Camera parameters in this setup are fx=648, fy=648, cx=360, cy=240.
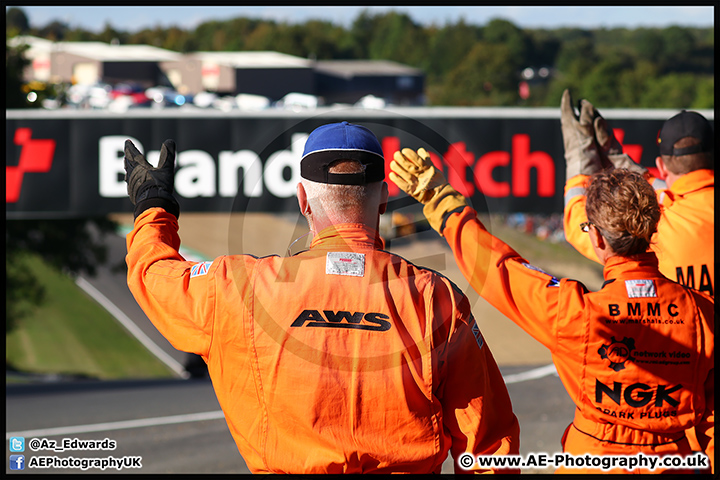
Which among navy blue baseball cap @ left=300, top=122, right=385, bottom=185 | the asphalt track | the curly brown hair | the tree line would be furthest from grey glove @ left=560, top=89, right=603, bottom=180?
the tree line

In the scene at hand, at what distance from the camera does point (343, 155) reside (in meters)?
2.27

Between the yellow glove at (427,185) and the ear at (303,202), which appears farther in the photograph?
the yellow glove at (427,185)

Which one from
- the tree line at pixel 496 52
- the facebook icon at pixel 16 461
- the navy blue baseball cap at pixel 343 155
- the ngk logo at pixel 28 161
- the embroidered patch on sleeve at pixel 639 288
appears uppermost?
the tree line at pixel 496 52

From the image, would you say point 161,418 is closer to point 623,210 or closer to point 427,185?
point 427,185

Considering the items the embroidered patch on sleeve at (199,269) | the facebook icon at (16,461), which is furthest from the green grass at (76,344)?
the embroidered patch on sleeve at (199,269)

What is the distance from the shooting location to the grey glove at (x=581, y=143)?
3496mm

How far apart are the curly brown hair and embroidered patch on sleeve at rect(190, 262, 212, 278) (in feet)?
5.03

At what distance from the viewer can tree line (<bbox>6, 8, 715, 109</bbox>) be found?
58.9 m

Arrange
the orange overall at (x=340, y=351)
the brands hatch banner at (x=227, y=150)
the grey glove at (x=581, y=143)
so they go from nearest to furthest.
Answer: the orange overall at (x=340, y=351), the grey glove at (x=581, y=143), the brands hatch banner at (x=227, y=150)

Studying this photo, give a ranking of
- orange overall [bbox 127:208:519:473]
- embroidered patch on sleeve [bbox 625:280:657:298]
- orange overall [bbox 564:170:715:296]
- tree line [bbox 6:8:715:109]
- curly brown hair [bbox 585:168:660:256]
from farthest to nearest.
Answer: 1. tree line [bbox 6:8:715:109]
2. orange overall [bbox 564:170:715:296]
3. embroidered patch on sleeve [bbox 625:280:657:298]
4. curly brown hair [bbox 585:168:660:256]
5. orange overall [bbox 127:208:519:473]

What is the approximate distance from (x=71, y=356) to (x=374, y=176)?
19.5 m

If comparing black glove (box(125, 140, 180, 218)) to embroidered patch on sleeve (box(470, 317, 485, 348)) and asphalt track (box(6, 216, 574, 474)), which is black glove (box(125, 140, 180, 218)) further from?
asphalt track (box(6, 216, 574, 474))

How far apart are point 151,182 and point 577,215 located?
6.65ft

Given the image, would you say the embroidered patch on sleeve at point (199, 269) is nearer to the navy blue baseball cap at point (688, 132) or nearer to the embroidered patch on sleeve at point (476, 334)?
the embroidered patch on sleeve at point (476, 334)
